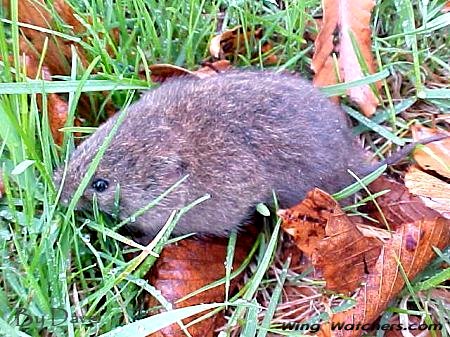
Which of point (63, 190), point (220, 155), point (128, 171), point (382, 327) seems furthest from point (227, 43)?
point (382, 327)

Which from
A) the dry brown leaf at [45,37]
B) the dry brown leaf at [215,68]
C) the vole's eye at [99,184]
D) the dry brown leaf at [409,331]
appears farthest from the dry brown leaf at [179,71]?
Result: the dry brown leaf at [409,331]

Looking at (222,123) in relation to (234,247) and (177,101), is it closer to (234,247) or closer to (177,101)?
(177,101)

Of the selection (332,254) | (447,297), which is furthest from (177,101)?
(447,297)

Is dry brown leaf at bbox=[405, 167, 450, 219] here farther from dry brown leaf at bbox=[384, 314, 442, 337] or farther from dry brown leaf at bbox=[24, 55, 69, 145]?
dry brown leaf at bbox=[24, 55, 69, 145]

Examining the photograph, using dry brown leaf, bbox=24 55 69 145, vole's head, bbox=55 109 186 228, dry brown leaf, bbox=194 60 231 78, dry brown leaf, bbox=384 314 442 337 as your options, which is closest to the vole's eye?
vole's head, bbox=55 109 186 228

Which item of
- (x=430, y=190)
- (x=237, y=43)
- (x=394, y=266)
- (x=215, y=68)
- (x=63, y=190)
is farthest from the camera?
(x=237, y=43)

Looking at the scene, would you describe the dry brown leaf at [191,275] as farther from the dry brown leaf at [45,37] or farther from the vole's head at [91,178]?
the dry brown leaf at [45,37]

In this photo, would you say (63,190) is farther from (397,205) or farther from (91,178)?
(397,205)
